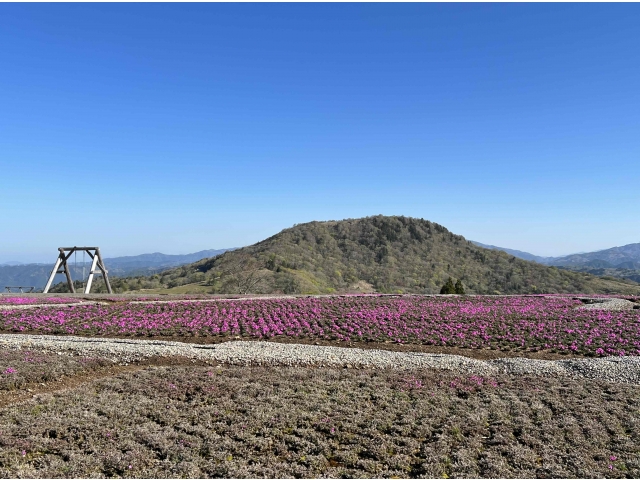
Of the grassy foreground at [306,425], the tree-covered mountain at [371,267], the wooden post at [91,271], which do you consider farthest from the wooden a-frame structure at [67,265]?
the grassy foreground at [306,425]

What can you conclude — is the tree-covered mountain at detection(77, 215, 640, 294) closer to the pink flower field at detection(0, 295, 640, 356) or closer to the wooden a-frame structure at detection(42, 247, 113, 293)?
the wooden a-frame structure at detection(42, 247, 113, 293)

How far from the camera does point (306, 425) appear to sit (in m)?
9.03

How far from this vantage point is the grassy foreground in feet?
23.5

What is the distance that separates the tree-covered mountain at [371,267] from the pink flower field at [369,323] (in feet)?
91.8

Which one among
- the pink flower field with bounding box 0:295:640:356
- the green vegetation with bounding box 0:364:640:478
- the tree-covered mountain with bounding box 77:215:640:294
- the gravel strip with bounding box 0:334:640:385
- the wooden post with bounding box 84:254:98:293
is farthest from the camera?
the tree-covered mountain with bounding box 77:215:640:294

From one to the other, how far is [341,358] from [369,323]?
7.34m

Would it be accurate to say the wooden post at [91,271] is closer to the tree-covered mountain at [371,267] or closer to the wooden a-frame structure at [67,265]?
the wooden a-frame structure at [67,265]

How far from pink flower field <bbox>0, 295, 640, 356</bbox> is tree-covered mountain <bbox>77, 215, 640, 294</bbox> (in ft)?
91.8

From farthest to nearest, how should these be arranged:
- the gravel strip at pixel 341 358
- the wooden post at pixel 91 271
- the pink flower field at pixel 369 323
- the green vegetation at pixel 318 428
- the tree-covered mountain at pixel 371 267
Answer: the tree-covered mountain at pixel 371 267
the wooden post at pixel 91 271
the pink flower field at pixel 369 323
the gravel strip at pixel 341 358
the green vegetation at pixel 318 428

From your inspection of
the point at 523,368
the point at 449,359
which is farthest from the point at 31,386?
the point at 523,368

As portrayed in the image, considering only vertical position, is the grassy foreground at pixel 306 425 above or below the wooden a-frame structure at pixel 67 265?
below

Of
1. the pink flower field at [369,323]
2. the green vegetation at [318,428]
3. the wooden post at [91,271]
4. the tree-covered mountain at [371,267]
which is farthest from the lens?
the tree-covered mountain at [371,267]

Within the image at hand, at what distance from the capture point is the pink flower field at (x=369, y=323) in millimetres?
19094

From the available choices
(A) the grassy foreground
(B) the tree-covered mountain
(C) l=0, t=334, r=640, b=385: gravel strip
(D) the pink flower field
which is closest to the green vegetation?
(A) the grassy foreground
